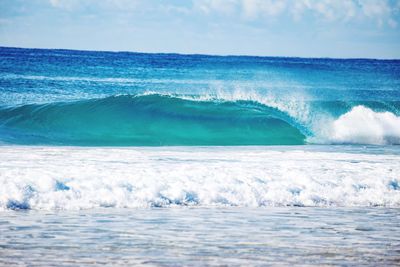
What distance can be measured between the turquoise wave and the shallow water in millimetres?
8909

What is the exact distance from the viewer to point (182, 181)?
34.8ft

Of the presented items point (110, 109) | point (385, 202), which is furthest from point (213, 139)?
point (385, 202)

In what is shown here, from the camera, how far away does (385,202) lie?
421 inches

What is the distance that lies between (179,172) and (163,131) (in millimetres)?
10005

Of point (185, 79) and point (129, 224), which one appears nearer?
point (129, 224)

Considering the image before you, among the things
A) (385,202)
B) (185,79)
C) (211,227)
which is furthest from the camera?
(185,79)

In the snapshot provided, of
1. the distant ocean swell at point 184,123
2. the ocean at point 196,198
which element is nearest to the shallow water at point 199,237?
the ocean at point 196,198

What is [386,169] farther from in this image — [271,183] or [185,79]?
[185,79]

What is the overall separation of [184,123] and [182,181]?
37.6ft

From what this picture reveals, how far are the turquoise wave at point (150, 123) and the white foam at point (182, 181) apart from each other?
5578mm

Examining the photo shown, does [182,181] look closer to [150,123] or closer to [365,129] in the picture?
[365,129]

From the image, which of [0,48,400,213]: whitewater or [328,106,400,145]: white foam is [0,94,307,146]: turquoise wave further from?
[328,106,400,145]: white foam

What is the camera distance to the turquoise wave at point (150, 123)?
19.2 m

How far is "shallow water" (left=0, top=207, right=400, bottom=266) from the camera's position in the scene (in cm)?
680
